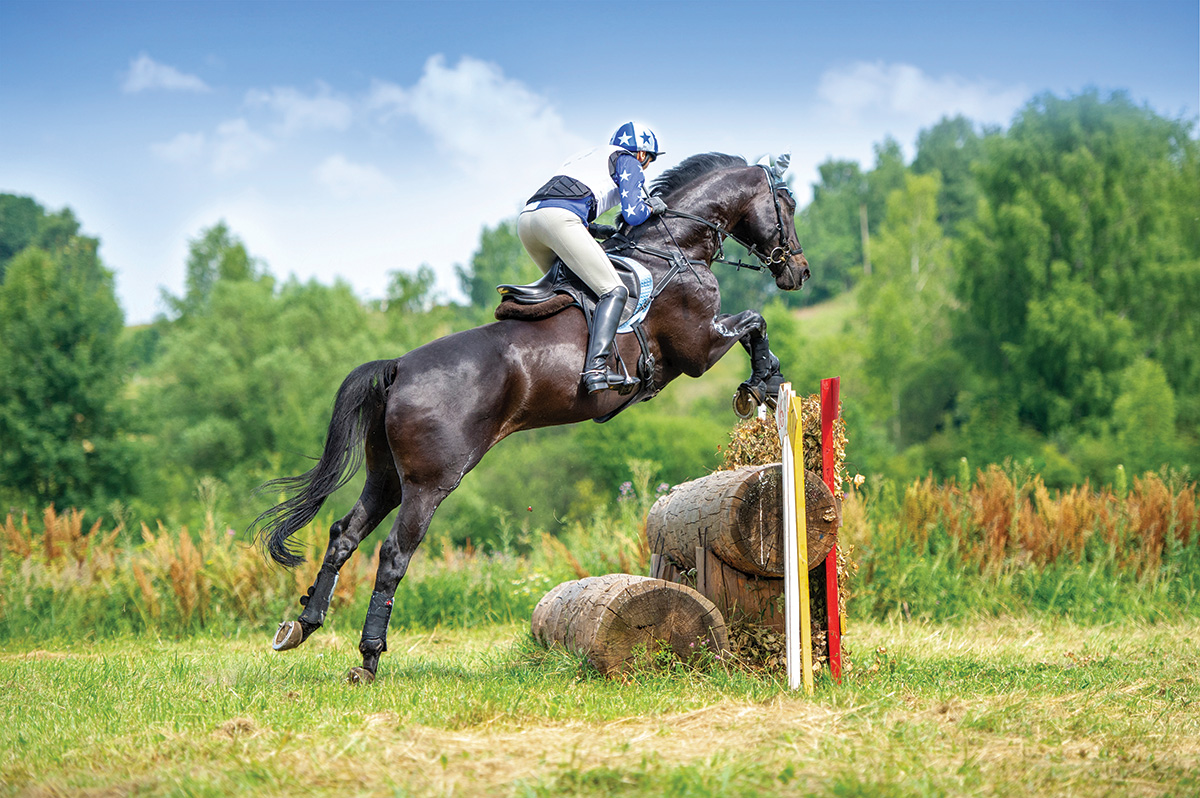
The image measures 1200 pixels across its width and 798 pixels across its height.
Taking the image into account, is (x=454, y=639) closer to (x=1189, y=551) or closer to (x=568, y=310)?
(x=568, y=310)

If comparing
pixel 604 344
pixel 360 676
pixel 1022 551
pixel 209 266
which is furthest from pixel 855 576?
pixel 209 266

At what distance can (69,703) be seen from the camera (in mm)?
5023

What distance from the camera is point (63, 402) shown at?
31.1 metres

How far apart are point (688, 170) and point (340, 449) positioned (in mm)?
2868

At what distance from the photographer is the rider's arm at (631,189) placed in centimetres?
566

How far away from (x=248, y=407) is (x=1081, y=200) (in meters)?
33.2

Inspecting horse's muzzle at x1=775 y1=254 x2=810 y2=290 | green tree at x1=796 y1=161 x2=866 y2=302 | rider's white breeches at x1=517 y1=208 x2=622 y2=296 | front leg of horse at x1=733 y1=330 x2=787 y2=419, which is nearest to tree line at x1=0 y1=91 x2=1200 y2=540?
horse's muzzle at x1=775 y1=254 x2=810 y2=290

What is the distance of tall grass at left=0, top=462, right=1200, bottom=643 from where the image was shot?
30.3ft

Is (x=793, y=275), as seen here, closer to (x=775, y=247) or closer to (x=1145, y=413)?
(x=775, y=247)

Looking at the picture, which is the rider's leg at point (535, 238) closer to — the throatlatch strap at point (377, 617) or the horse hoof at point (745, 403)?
the horse hoof at point (745, 403)

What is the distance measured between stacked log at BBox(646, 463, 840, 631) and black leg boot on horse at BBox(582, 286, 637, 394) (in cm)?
88

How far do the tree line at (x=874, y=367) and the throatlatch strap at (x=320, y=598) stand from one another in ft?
86.3

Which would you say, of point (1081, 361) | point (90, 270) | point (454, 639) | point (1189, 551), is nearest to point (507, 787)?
point (454, 639)

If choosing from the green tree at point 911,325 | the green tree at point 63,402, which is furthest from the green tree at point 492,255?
the green tree at point 63,402
